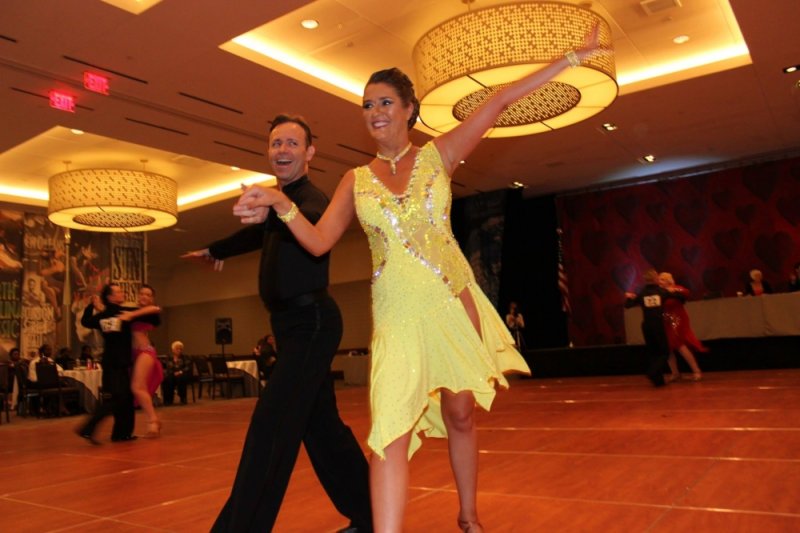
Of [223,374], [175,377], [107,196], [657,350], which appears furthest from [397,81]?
[223,374]

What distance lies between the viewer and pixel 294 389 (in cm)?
176

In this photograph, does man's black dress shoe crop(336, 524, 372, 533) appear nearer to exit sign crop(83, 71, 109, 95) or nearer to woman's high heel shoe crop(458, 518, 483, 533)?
woman's high heel shoe crop(458, 518, 483, 533)

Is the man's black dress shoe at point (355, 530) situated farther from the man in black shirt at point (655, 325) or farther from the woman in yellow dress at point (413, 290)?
the man in black shirt at point (655, 325)

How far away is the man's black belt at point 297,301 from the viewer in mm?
1849

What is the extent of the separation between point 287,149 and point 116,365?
4118 mm

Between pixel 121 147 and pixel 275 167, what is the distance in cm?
898

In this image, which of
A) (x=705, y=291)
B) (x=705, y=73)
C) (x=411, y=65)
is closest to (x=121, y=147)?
(x=411, y=65)

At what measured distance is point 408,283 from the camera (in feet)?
5.57

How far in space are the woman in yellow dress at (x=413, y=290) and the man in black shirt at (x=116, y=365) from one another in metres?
4.18

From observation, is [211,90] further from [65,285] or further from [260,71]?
[65,285]

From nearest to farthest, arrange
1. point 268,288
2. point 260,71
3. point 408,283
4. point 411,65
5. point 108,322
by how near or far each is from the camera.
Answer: point 408,283 < point 268,288 < point 108,322 < point 260,71 < point 411,65

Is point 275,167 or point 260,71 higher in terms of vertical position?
point 260,71

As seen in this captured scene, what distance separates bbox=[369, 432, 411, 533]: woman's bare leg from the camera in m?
1.51

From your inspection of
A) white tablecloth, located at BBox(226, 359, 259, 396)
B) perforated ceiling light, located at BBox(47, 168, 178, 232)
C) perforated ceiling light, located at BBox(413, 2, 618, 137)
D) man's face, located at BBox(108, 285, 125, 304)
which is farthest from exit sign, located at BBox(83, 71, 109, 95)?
white tablecloth, located at BBox(226, 359, 259, 396)
